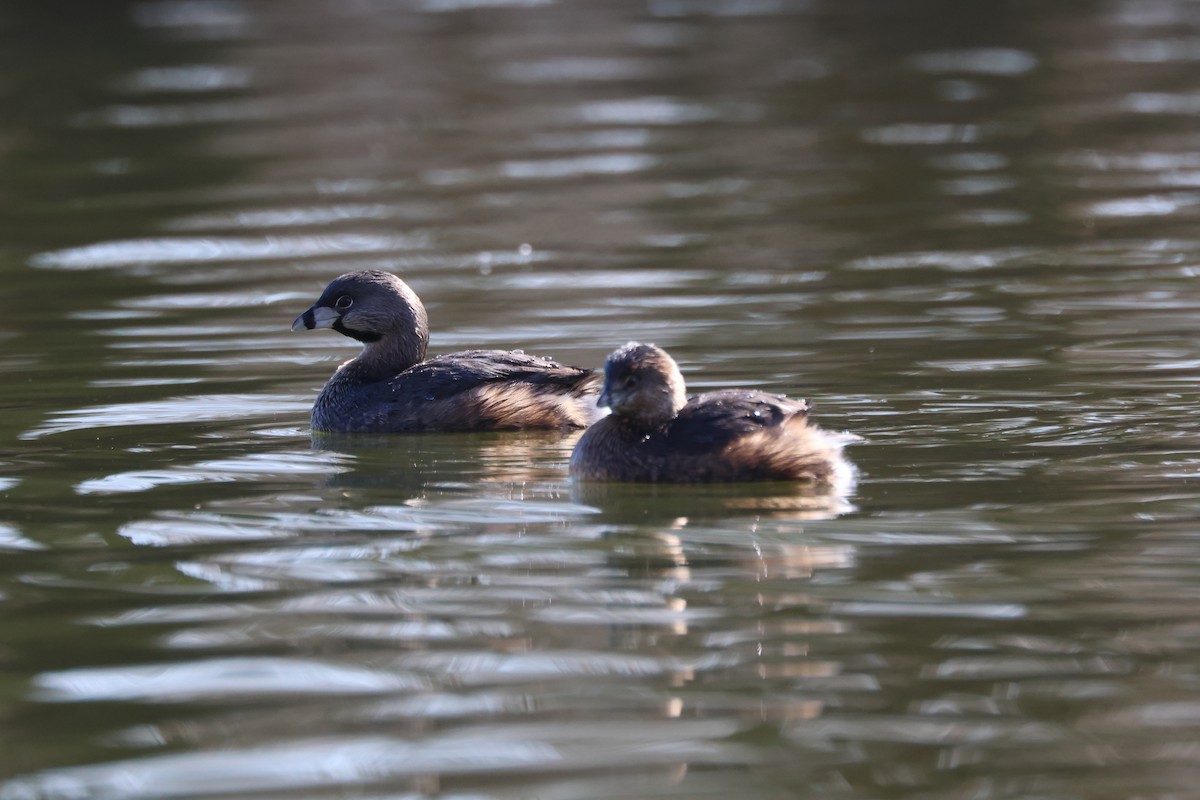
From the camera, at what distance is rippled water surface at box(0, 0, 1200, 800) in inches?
196

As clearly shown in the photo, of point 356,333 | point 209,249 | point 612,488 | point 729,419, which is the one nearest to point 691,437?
point 729,419

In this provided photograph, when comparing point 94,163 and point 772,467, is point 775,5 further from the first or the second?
point 772,467

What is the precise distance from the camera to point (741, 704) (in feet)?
16.8

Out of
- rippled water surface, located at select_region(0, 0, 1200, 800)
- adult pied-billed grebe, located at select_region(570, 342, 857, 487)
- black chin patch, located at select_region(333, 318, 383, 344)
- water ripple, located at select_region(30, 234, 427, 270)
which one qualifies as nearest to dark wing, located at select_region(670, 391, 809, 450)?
adult pied-billed grebe, located at select_region(570, 342, 857, 487)

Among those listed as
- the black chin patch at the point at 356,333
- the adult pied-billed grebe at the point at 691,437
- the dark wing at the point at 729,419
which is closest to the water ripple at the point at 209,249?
the black chin patch at the point at 356,333

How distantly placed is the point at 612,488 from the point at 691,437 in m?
0.37

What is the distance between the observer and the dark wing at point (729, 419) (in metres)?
7.33

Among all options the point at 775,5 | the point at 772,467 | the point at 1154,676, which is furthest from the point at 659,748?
the point at 775,5

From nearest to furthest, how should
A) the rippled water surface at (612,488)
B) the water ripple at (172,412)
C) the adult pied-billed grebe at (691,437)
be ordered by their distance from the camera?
the rippled water surface at (612,488) < the adult pied-billed grebe at (691,437) < the water ripple at (172,412)

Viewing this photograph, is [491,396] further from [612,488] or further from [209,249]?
[209,249]

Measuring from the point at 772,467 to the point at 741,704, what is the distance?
2.34 m

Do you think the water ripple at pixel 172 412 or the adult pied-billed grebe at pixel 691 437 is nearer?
the adult pied-billed grebe at pixel 691 437

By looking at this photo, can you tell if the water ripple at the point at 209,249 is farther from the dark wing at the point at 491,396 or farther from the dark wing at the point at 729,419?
the dark wing at the point at 729,419

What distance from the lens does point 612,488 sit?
24.5 ft
